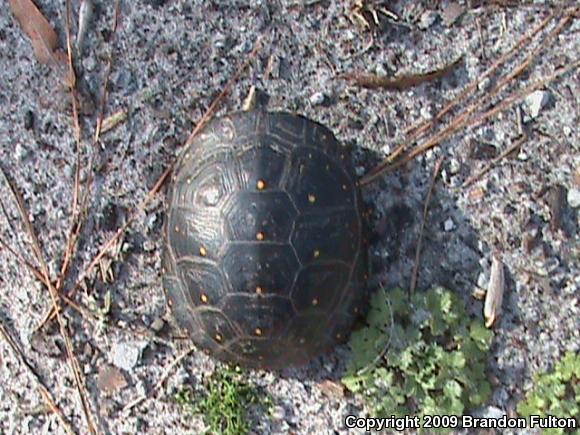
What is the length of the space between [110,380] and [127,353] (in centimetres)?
9

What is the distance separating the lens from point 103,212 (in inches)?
113

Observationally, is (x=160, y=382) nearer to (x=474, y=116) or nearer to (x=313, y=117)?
(x=313, y=117)

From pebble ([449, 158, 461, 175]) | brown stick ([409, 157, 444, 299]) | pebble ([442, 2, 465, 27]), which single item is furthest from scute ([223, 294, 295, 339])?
pebble ([442, 2, 465, 27])

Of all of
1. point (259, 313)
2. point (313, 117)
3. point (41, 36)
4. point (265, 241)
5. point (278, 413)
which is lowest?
point (278, 413)

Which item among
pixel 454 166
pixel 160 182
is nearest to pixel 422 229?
pixel 454 166

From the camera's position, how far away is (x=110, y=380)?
2832 mm

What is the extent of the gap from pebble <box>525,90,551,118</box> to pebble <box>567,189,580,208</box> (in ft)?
0.76

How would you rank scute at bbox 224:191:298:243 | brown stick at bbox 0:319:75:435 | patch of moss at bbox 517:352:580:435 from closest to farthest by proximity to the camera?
scute at bbox 224:191:298:243
patch of moss at bbox 517:352:580:435
brown stick at bbox 0:319:75:435

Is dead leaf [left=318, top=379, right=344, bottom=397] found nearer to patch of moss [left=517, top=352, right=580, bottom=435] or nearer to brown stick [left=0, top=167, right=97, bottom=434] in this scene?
patch of moss [left=517, top=352, right=580, bottom=435]

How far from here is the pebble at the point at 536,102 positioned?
108 inches

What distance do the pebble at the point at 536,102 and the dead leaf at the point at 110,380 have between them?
53.3 inches

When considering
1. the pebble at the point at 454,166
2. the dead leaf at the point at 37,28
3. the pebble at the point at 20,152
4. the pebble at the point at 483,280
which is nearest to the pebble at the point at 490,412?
the pebble at the point at 483,280

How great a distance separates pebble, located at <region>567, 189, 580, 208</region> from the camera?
2.69 metres

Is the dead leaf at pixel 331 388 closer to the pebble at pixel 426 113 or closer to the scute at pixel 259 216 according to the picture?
the scute at pixel 259 216
